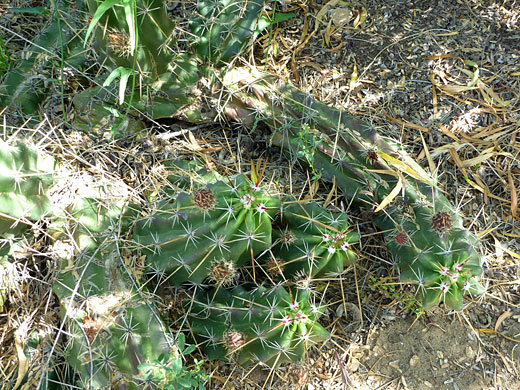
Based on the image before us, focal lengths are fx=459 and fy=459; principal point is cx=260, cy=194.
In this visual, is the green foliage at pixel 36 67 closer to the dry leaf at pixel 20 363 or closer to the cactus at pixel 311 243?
the dry leaf at pixel 20 363

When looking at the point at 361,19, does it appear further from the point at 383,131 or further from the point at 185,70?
the point at 185,70

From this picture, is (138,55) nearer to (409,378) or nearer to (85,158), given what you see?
(85,158)

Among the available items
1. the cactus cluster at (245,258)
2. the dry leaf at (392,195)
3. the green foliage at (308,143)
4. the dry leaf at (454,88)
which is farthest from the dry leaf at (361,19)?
the cactus cluster at (245,258)

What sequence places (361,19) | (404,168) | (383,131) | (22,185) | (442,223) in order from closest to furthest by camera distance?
(22,185) → (442,223) → (404,168) → (383,131) → (361,19)

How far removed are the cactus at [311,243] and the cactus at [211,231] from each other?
15 cm

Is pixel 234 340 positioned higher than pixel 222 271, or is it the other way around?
pixel 222 271

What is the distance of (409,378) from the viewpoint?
2.20 m

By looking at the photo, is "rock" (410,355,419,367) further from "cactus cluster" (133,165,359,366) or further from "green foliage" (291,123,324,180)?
"green foliage" (291,123,324,180)

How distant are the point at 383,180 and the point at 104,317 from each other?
1.39 metres

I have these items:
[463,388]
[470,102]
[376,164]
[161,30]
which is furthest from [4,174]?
[470,102]

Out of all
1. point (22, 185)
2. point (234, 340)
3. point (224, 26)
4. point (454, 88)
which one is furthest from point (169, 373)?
point (454, 88)

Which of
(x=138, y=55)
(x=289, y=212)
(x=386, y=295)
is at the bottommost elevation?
(x=386, y=295)

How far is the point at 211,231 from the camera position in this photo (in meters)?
1.89

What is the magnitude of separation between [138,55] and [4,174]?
749 mm
